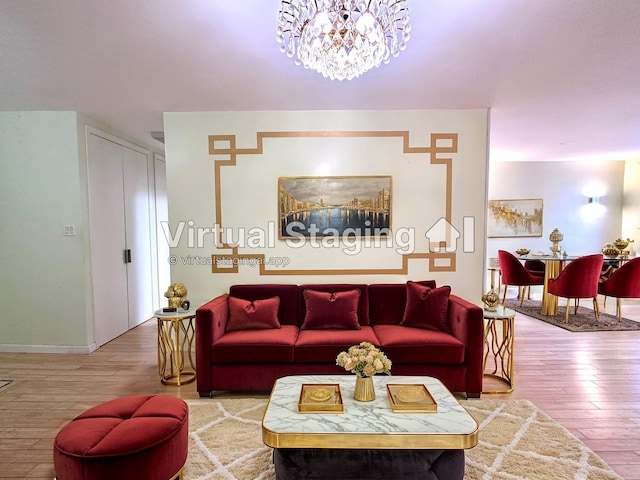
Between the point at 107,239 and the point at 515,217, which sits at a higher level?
the point at 515,217

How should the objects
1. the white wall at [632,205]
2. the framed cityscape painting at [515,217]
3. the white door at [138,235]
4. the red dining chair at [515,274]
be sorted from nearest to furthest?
the white door at [138,235] → the red dining chair at [515,274] → the white wall at [632,205] → the framed cityscape painting at [515,217]

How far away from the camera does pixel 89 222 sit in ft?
12.2

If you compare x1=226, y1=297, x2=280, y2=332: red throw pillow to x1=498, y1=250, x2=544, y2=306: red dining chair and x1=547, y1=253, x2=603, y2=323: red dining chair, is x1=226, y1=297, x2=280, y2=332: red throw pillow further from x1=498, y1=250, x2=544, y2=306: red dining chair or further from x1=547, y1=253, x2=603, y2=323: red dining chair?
x1=498, y1=250, x2=544, y2=306: red dining chair

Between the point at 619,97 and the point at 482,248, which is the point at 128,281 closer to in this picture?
the point at 482,248

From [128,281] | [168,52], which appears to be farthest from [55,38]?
[128,281]

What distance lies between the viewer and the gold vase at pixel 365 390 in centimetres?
188

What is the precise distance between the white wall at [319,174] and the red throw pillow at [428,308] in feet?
1.67

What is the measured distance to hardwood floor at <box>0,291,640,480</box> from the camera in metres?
2.12

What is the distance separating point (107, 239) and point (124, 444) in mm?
3199

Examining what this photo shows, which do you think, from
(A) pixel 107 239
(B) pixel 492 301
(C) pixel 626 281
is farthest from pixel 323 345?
(C) pixel 626 281

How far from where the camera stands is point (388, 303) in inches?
129

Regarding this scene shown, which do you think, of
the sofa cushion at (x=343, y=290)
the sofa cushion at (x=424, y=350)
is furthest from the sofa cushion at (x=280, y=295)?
the sofa cushion at (x=424, y=350)

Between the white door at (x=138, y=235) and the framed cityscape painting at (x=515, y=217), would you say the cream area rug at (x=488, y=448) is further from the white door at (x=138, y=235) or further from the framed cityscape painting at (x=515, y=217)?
the framed cityscape painting at (x=515, y=217)

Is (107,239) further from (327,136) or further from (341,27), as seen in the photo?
(341,27)
